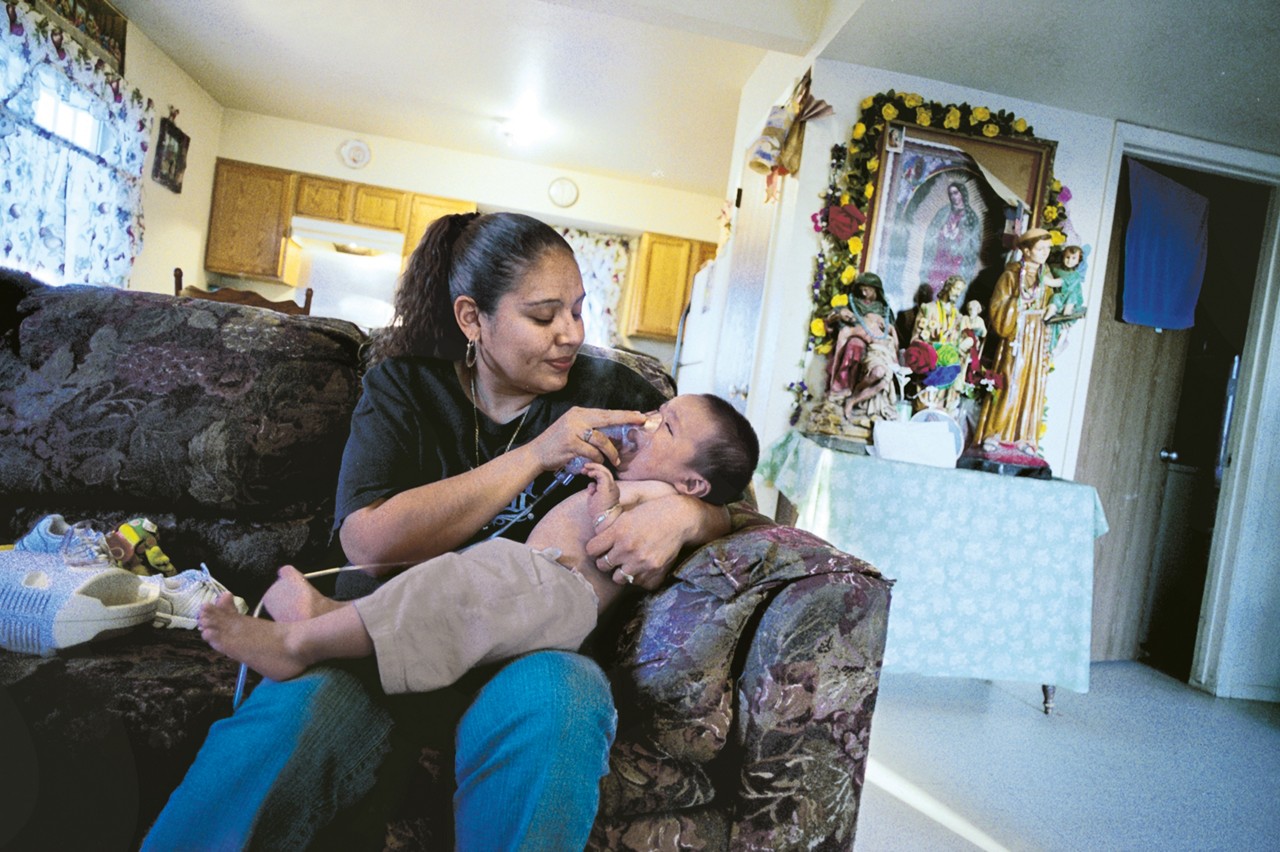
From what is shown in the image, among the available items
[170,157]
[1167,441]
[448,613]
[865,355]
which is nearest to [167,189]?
[170,157]

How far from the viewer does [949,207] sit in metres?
3.31

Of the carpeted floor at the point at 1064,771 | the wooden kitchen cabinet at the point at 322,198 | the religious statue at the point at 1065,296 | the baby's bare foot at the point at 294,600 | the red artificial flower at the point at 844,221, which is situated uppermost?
the wooden kitchen cabinet at the point at 322,198

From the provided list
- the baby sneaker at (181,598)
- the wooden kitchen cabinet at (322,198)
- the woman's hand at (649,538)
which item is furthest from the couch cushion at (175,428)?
the wooden kitchen cabinet at (322,198)

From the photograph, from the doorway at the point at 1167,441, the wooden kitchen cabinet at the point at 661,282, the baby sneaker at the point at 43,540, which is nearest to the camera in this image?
the baby sneaker at the point at 43,540

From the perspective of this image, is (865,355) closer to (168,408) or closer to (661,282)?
(168,408)

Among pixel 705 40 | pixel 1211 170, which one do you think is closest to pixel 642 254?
pixel 705 40

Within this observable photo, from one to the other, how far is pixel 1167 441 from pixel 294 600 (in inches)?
170

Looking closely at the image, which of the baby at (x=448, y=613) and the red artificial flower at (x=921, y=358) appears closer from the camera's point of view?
the baby at (x=448, y=613)

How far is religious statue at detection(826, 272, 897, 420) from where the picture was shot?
304 centimetres

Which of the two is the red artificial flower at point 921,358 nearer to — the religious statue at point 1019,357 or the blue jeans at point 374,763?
the religious statue at point 1019,357

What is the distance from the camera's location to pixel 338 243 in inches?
254

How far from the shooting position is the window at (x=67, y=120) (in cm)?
407

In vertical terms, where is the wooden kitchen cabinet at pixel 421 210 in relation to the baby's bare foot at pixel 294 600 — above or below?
above

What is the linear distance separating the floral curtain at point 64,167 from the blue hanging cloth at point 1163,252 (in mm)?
5346
